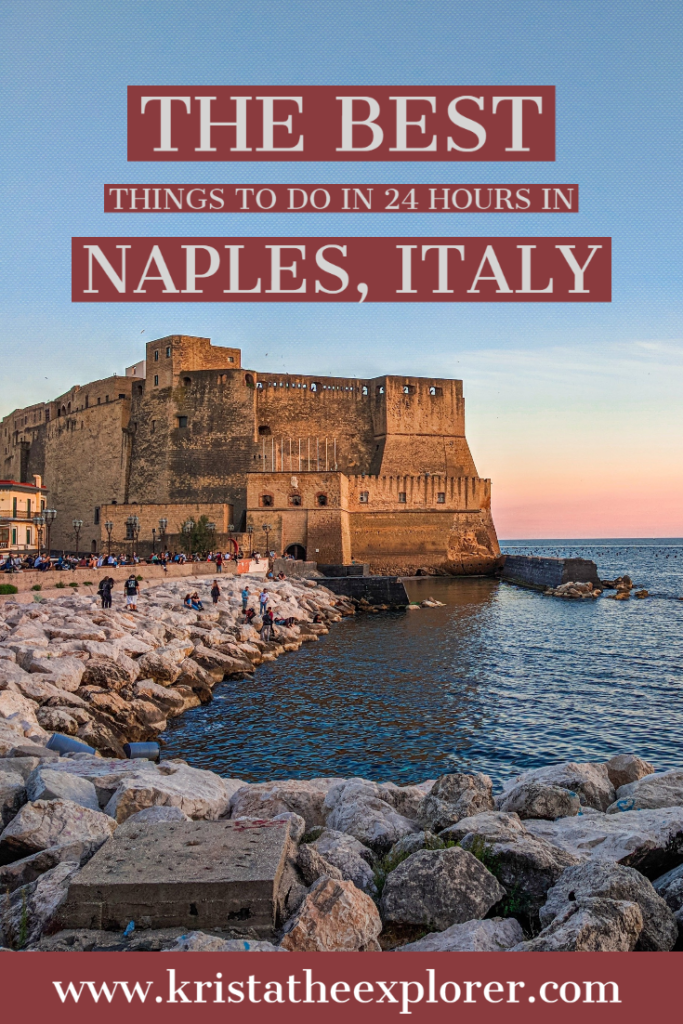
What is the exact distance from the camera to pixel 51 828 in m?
4.34

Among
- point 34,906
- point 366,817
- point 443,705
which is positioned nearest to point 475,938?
point 366,817

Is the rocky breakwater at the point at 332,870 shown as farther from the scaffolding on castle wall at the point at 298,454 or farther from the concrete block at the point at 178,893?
the scaffolding on castle wall at the point at 298,454

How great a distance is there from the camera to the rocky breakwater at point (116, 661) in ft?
28.3

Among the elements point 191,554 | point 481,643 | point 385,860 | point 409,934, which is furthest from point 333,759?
point 191,554

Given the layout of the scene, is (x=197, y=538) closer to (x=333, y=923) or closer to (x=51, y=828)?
(x=51, y=828)

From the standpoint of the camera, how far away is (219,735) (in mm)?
10164

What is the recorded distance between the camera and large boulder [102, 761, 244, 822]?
4.93 meters

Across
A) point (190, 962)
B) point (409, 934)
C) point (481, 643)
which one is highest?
point (190, 962)

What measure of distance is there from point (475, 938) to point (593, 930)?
0.55 meters

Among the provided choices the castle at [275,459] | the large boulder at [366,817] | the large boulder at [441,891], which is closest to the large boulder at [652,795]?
the large boulder at [366,817]

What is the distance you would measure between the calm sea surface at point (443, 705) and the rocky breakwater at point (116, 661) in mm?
501

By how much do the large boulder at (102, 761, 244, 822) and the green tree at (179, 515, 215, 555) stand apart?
26.7 metres

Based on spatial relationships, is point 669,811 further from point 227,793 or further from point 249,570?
point 249,570

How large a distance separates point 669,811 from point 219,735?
22.5 ft
